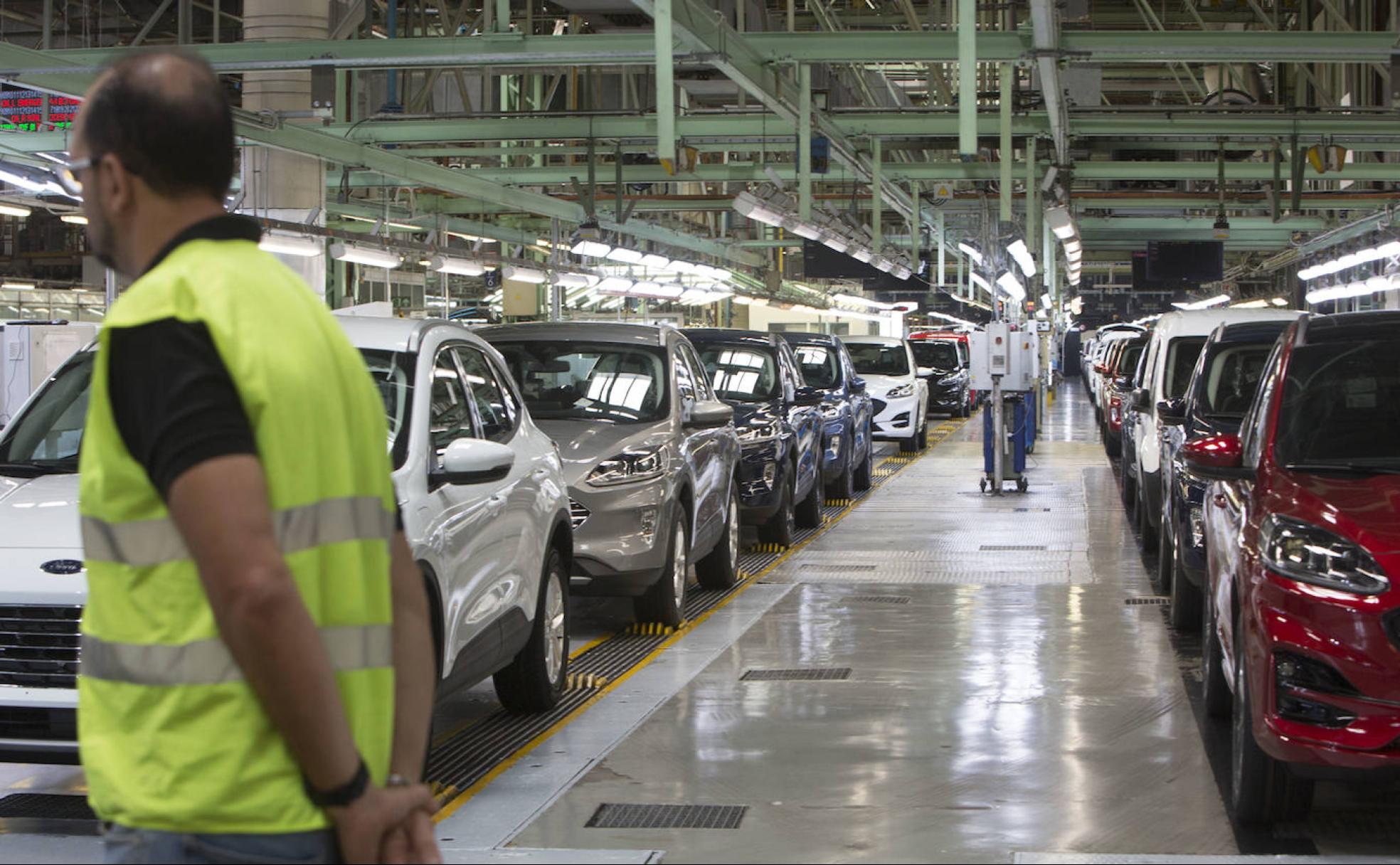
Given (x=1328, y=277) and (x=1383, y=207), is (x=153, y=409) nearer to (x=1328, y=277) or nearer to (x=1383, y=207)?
(x=1383, y=207)

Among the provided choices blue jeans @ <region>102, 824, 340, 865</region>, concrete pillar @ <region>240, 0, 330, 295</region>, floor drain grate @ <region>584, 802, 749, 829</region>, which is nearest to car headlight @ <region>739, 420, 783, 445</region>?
concrete pillar @ <region>240, 0, 330, 295</region>

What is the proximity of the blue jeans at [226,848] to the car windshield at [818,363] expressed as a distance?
55.1 feet

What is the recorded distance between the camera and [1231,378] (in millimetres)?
10812

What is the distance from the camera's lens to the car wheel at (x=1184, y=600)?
9.77m

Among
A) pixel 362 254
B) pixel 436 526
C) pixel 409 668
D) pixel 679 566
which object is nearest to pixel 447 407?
pixel 436 526

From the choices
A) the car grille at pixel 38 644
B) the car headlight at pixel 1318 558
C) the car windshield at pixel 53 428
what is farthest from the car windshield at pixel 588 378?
the car headlight at pixel 1318 558

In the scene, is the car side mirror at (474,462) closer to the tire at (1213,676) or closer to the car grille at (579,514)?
the tire at (1213,676)

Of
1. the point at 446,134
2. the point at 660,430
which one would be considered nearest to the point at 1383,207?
the point at 446,134

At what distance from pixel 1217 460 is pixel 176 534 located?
4.87 meters

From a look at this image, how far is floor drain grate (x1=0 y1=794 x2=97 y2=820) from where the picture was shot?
5988mm

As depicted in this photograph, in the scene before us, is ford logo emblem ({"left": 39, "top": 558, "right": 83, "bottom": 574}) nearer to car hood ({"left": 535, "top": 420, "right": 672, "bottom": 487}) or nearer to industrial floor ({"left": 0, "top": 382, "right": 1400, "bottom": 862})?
industrial floor ({"left": 0, "top": 382, "right": 1400, "bottom": 862})

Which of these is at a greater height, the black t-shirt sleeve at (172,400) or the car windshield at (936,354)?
the car windshield at (936,354)

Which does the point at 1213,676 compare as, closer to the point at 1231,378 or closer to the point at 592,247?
the point at 1231,378

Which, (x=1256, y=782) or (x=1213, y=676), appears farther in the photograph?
(x=1213, y=676)
